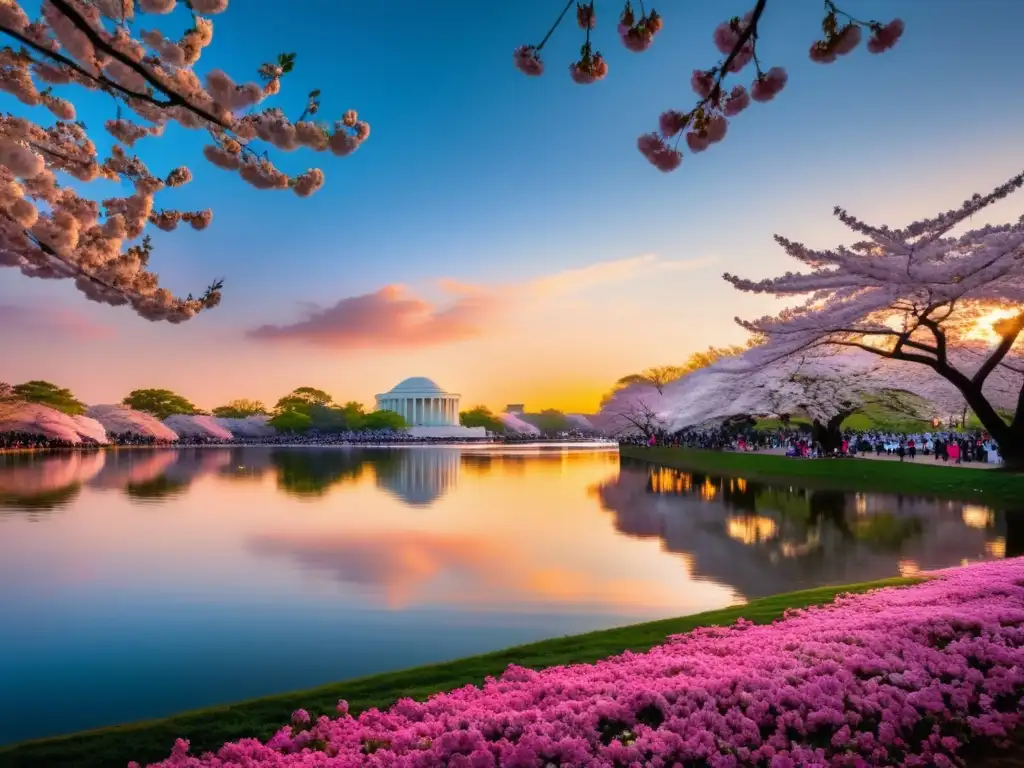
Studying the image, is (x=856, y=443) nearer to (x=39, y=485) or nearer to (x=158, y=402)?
(x=39, y=485)

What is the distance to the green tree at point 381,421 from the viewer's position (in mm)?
124312

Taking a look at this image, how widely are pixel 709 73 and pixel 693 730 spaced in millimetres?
4646

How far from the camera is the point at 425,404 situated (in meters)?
146

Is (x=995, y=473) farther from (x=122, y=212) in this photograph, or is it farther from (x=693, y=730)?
(x=122, y=212)

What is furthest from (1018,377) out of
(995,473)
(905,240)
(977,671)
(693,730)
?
(693,730)

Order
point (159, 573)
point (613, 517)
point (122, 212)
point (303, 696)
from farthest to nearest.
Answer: point (613, 517) → point (159, 573) → point (122, 212) → point (303, 696)

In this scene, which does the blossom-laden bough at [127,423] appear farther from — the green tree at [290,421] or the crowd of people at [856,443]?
the crowd of people at [856,443]

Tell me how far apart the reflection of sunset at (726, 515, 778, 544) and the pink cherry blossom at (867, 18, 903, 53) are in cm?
1325

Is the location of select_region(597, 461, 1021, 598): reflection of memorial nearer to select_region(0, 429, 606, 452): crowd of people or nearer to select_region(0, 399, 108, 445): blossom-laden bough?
select_region(0, 429, 606, 452): crowd of people

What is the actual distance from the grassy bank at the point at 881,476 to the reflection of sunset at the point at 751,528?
7.90m

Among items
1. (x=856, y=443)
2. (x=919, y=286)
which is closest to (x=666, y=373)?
(x=856, y=443)

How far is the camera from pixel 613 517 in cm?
2125

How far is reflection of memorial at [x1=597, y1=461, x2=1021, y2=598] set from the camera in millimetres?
13125

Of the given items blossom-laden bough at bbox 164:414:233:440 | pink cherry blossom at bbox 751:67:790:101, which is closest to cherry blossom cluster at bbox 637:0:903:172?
pink cherry blossom at bbox 751:67:790:101
